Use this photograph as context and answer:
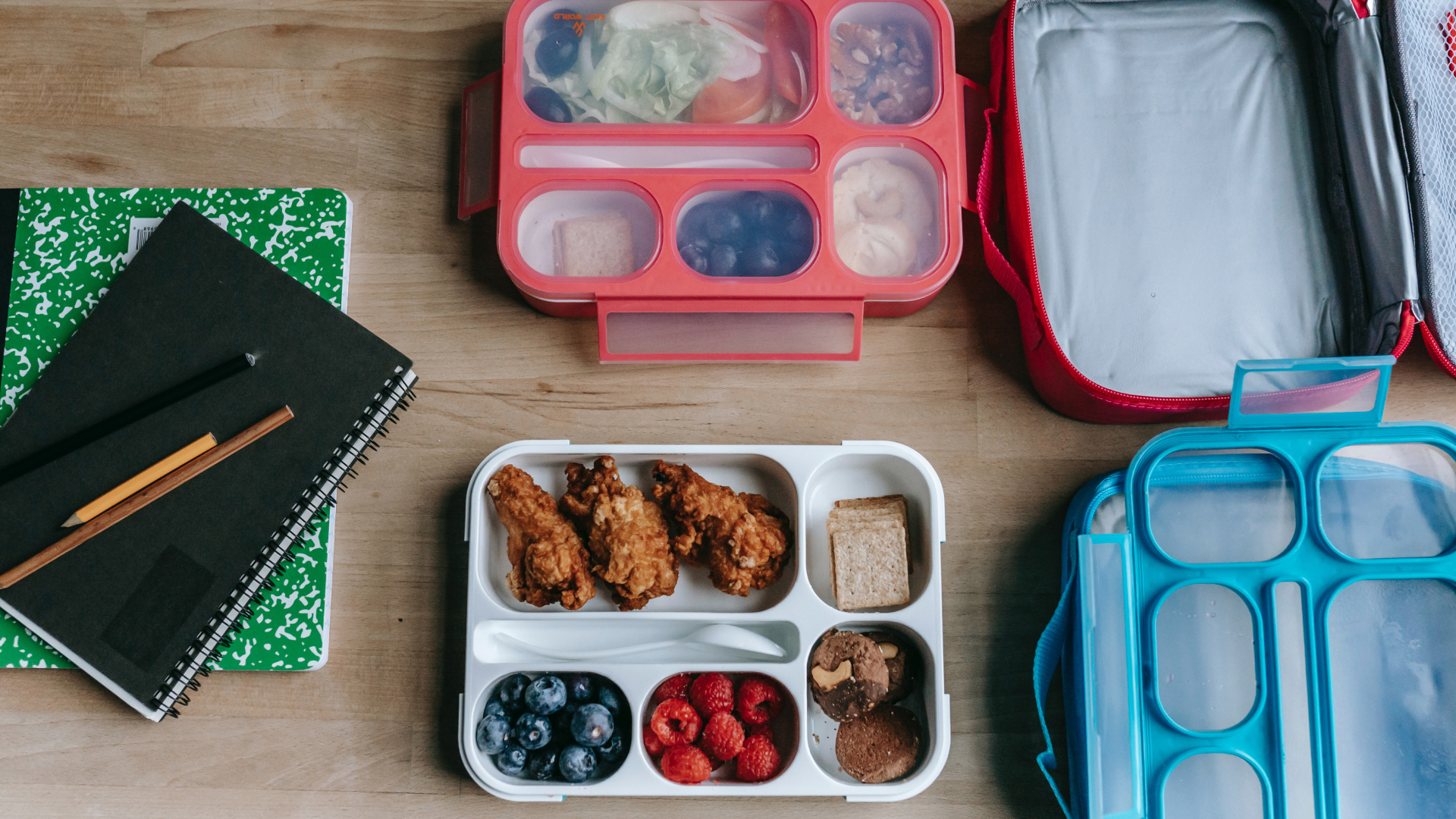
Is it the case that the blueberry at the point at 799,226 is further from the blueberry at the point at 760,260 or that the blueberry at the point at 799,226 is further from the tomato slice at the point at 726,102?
the tomato slice at the point at 726,102

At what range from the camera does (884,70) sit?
1084mm

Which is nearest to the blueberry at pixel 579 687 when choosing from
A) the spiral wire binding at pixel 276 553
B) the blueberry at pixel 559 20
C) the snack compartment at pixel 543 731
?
the snack compartment at pixel 543 731

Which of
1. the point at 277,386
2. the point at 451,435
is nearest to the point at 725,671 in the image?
the point at 451,435

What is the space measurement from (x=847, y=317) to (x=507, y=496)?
1.45 ft

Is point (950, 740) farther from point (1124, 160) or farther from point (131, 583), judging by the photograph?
point (131, 583)

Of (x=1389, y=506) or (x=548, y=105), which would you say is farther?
(x=548, y=105)

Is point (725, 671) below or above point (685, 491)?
below

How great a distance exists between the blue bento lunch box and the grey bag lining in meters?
0.11

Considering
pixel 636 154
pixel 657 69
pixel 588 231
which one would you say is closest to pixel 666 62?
pixel 657 69

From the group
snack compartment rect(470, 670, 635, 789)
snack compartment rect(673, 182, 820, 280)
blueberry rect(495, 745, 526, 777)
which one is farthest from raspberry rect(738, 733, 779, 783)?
snack compartment rect(673, 182, 820, 280)

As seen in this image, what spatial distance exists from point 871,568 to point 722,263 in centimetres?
39

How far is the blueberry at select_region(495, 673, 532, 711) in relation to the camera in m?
0.97

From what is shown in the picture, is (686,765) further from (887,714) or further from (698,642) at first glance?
(887,714)

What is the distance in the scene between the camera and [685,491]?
3.19 ft
